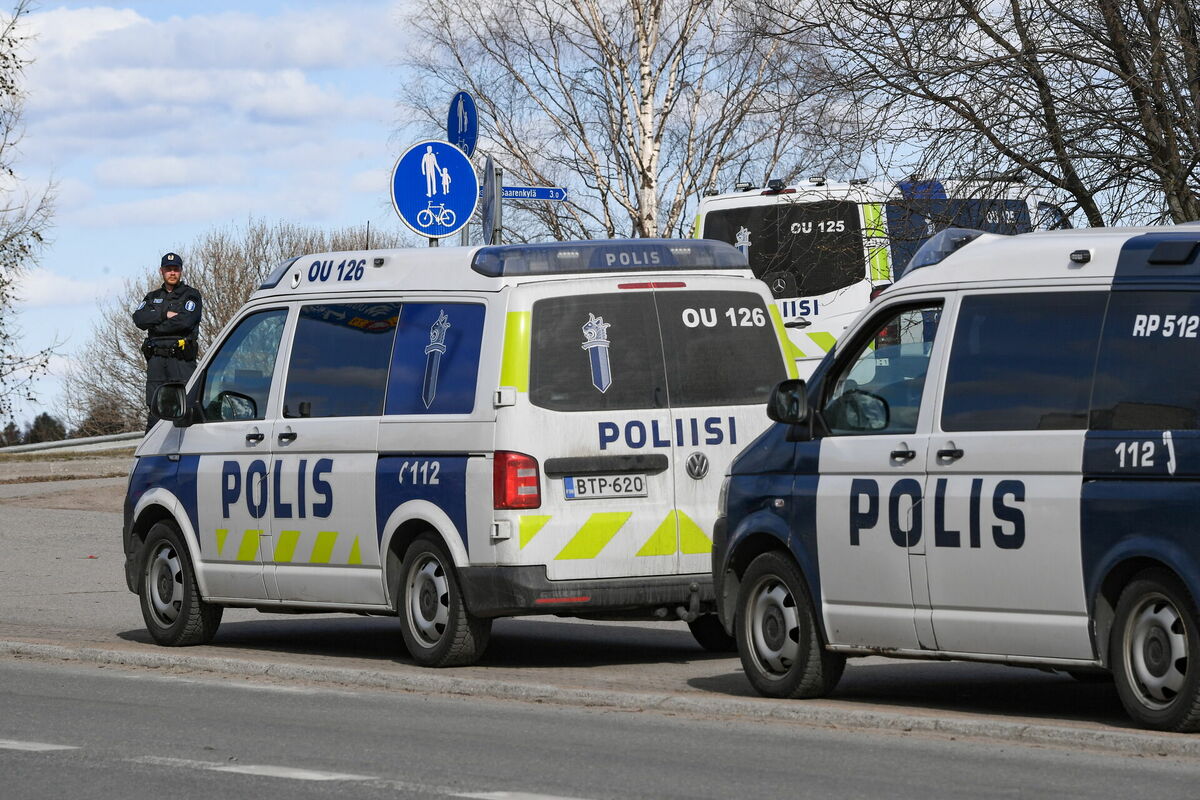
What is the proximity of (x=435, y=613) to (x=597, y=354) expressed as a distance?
160 centimetres

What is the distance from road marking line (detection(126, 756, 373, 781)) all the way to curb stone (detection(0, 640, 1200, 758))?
211 cm

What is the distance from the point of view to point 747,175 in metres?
39.5

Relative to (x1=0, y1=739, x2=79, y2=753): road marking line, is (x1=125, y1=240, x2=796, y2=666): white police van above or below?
above

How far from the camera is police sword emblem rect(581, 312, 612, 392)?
10734 millimetres

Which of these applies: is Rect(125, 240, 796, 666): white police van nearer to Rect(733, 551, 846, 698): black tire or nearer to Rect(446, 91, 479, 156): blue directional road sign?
Rect(733, 551, 846, 698): black tire

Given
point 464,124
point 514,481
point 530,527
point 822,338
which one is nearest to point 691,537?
point 530,527

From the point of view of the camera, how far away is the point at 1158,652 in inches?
312

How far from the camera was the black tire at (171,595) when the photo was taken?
40.7 feet

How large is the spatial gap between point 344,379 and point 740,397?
221 cm

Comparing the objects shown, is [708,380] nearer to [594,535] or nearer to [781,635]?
[594,535]

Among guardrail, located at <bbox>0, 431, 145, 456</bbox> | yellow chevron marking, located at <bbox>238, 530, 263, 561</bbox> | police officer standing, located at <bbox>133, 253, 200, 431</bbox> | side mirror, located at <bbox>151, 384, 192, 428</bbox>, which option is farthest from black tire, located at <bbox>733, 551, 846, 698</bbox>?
guardrail, located at <bbox>0, 431, 145, 456</bbox>

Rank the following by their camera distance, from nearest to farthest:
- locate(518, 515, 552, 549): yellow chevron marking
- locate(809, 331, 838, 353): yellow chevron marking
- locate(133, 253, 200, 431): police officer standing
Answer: locate(518, 515, 552, 549): yellow chevron marking
locate(133, 253, 200, 431): police officer standing
locate(809, 331, 838, 353): yellow chevron marking

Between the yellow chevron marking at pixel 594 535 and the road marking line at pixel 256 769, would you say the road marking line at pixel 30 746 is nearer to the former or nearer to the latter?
the road marking line at pixel 256 769

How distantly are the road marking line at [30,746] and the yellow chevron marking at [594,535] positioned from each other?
294 cm
